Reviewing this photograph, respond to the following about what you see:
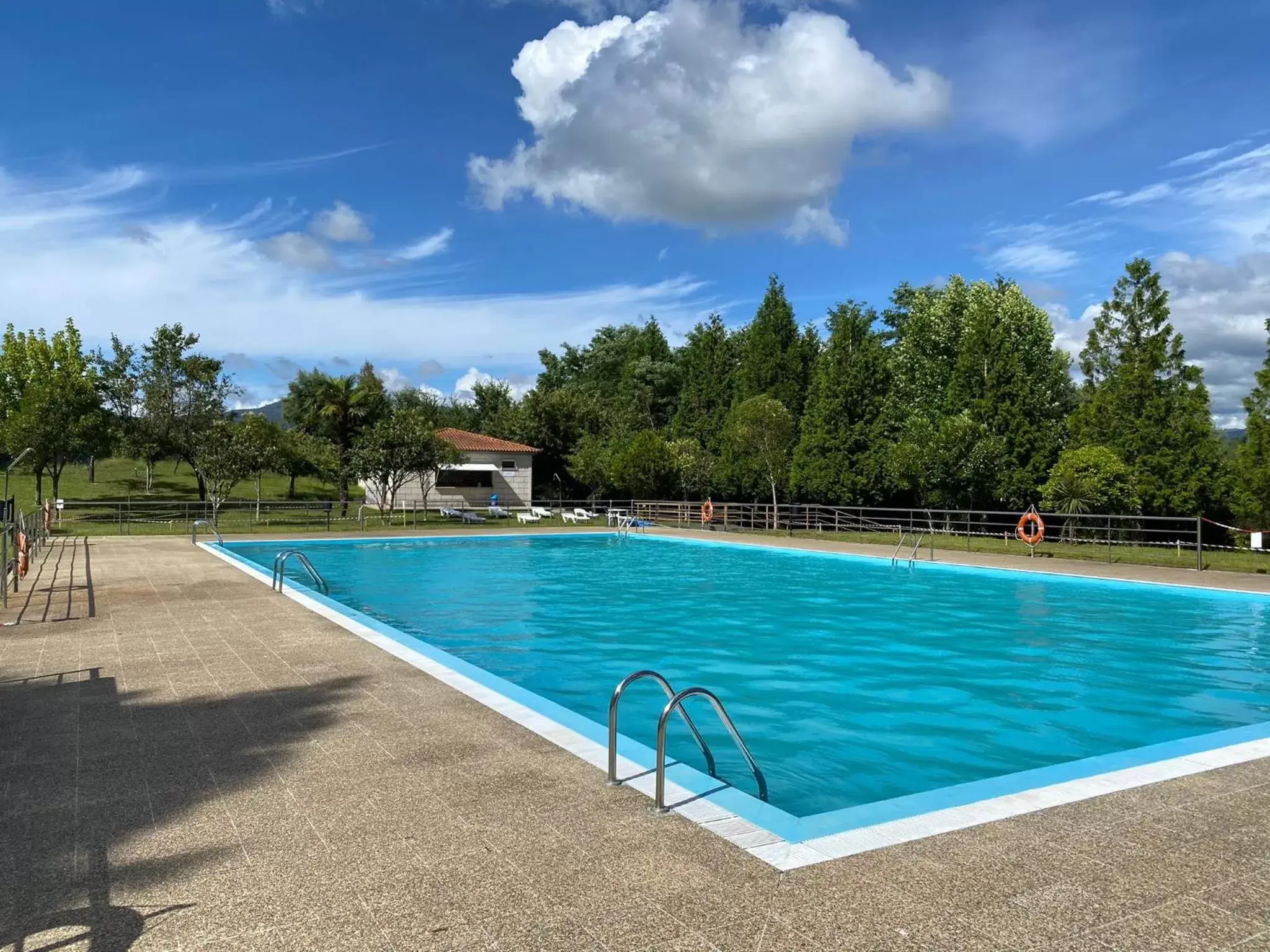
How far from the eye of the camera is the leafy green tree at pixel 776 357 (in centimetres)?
3691

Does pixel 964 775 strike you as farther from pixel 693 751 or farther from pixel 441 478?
pixel 441 478

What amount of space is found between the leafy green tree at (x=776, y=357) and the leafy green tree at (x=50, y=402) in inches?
1039

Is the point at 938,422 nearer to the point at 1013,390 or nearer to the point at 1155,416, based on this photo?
the point at 1013,390

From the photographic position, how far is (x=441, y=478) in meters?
39.2

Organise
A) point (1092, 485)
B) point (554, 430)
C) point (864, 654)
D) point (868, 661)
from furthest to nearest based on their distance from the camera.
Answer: point (554, 430), point (1092, 485), point (864, 654), point (868, 661)

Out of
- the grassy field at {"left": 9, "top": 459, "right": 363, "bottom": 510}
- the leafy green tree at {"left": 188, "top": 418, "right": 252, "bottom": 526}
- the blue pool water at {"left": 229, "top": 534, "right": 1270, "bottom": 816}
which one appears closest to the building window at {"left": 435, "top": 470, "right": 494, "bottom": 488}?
the grassy field at {"left": 9, "top": 459, "right": 363, "bottom": 510}

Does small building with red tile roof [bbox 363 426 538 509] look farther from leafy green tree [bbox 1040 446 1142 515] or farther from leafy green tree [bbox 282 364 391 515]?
leafy green tree [bbox 1040 446 1142 515]

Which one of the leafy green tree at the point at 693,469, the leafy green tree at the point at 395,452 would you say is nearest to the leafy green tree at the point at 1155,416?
the leafy green tree at the point at 693,469

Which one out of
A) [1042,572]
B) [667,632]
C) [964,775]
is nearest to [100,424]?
[667,632]

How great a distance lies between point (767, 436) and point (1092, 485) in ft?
38.9

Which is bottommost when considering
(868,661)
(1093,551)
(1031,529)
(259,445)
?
(868,661)

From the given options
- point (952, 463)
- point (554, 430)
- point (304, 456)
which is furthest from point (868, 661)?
point (304, 456)

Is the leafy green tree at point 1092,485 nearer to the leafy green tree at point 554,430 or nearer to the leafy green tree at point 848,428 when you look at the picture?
the leafy green tree at point 848,428

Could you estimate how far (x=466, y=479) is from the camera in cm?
4022
